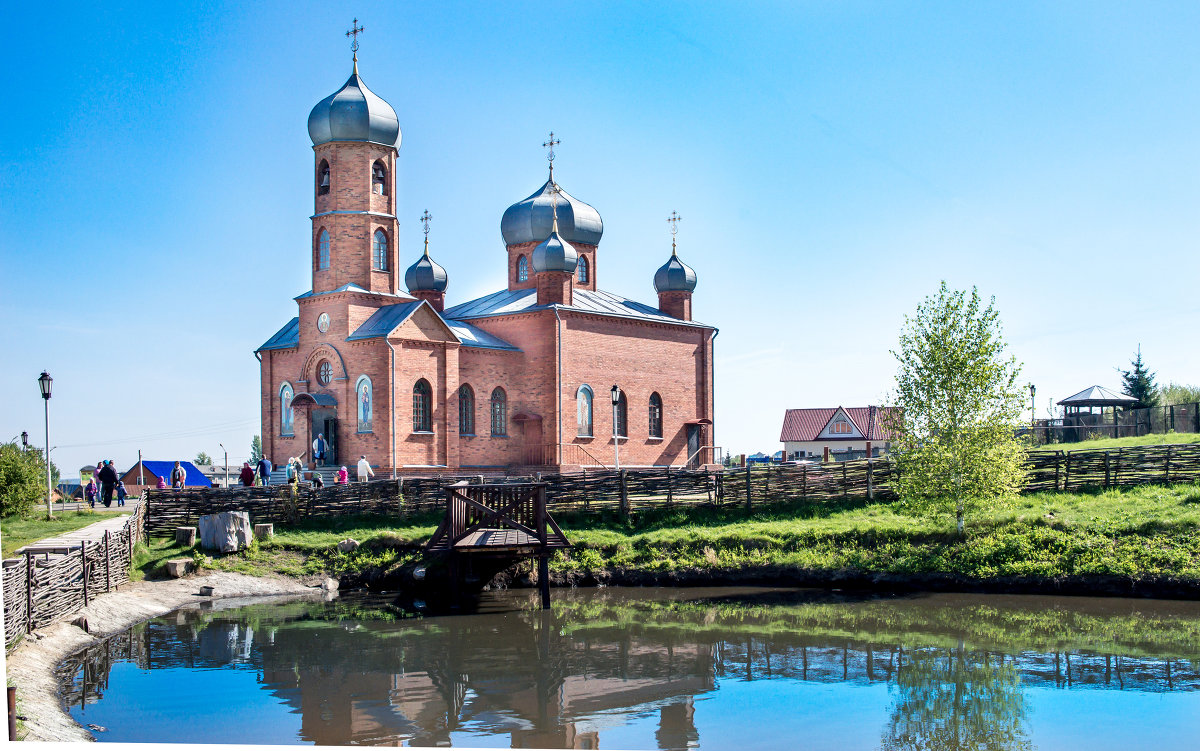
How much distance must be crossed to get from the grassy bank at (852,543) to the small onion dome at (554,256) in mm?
10994

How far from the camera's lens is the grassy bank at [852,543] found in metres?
17.2

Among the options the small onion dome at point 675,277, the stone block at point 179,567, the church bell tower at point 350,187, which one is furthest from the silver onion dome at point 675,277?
the stone block at point 179,567

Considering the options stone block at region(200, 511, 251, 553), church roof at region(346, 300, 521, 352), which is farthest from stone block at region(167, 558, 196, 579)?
church roof at region(346, 300, 521, 352)

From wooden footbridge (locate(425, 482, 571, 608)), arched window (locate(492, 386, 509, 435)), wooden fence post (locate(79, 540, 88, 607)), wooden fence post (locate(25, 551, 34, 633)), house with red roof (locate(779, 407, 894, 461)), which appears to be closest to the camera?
wooden fence post (locate(25, 551, 34, 633))

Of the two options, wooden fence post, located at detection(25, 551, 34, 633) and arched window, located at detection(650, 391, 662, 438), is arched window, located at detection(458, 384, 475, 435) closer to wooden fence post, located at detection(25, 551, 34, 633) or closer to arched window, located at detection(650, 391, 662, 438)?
arched window, located at detection(650, 391, 662, 438)

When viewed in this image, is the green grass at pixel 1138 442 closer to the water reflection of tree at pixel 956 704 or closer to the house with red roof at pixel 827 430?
the water reflection of tree at pixel 956 704

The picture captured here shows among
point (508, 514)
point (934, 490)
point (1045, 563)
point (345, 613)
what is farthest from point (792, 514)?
point (345, 613)

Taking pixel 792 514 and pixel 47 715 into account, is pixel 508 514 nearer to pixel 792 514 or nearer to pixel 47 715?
pixel 792 514

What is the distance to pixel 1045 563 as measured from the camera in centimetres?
1714

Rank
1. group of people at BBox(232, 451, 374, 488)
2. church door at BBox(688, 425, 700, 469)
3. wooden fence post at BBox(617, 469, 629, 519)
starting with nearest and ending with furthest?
wooden fence post at BBox(617, 469, 629, 519) → group of people at BBox(232, 451, 374, 488) → church door at BBox(688, 425, 700, 469)

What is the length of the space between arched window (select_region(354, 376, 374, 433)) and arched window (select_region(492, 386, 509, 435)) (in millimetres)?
4267

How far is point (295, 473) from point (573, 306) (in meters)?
9.86

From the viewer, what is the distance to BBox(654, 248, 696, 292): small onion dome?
34.7 meters

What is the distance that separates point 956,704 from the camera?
1044 centimetres
